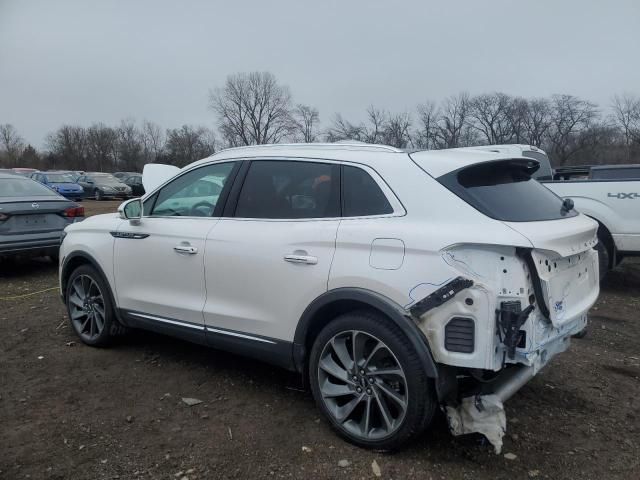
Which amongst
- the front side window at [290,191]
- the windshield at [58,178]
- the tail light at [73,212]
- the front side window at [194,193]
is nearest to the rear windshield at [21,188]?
the tail light at [73,212]

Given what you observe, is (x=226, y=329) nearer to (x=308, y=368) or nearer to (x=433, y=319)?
(x=308, y=368)

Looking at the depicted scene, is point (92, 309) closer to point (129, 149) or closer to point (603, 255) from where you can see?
point (603, 255)

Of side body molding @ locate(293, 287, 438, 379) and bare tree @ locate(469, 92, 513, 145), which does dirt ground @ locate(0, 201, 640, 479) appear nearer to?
side body molding @ locate(293, 287, 438, 379)

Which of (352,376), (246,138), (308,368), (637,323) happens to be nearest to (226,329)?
(308,368)

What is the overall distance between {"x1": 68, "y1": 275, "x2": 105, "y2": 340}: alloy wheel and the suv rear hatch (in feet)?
10.9

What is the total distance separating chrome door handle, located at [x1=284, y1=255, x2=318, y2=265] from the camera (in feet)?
10.4

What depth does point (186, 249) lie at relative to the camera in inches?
151

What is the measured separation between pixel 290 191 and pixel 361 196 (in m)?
0.58

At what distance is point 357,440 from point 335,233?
1211mm

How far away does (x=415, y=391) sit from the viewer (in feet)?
9.21

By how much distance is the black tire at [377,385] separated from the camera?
2814 mm

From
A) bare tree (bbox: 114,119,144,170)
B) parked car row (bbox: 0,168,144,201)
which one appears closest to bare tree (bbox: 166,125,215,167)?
bare tree (bbox: 114,119,144,170)

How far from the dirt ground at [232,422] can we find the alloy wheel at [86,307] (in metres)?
0.19

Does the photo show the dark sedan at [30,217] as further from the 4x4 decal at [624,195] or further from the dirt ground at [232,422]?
the 4x4 decal at [624,195]
